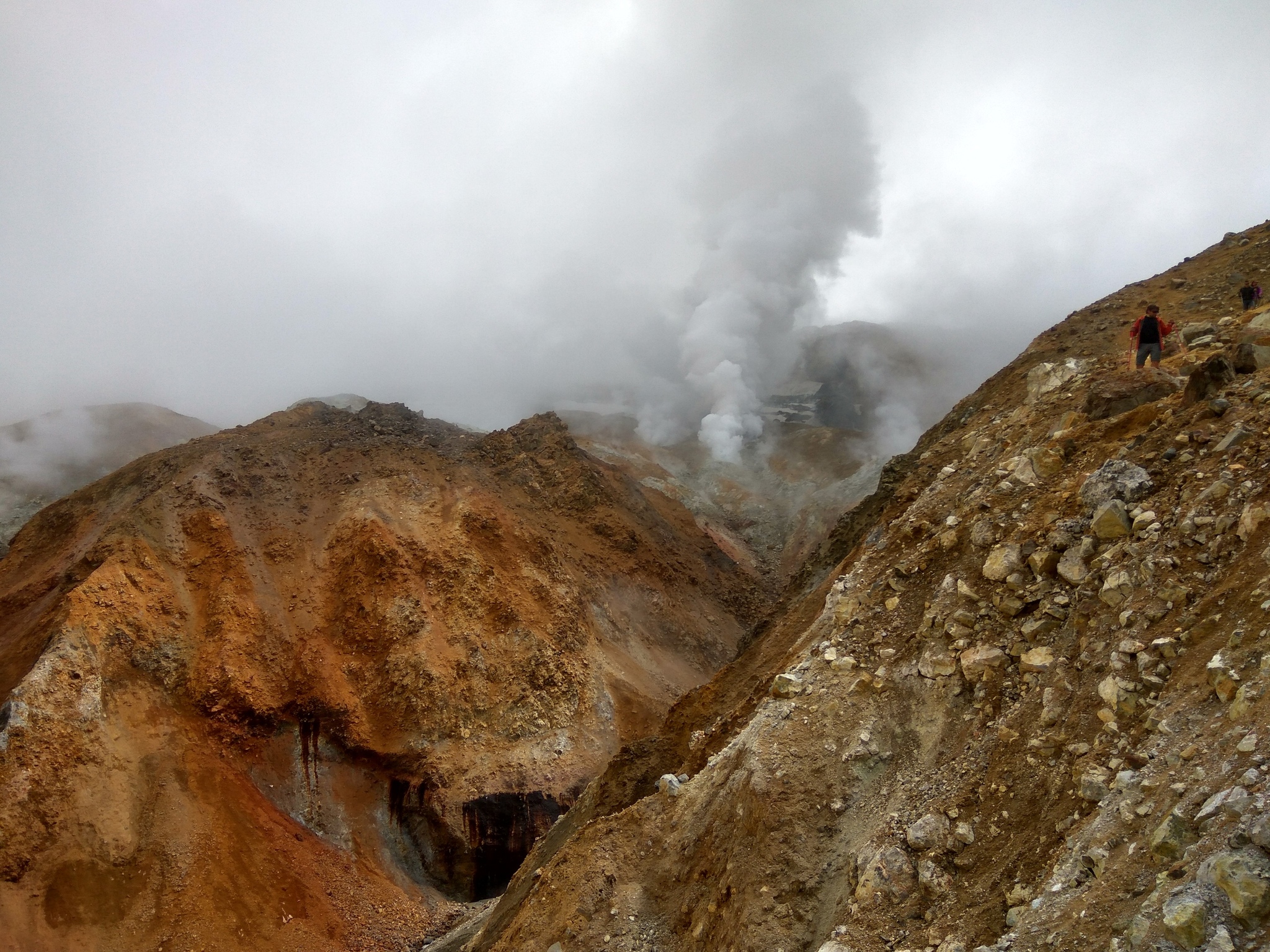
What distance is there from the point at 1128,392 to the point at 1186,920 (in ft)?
29.2

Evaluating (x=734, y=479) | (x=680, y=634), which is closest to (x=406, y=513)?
(x=680, y=634)

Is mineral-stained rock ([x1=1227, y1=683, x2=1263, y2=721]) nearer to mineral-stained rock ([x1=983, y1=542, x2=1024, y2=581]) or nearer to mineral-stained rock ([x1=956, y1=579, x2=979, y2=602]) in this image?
mineral-stained rock ([x1=983, y1=542, x2=1024, y2=581])

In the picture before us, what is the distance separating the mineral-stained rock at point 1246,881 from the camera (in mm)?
4352

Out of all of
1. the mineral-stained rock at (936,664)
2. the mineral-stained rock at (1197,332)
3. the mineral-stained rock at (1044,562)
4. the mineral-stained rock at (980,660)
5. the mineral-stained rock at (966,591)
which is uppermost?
the mineral-stained rock at (1197,332)

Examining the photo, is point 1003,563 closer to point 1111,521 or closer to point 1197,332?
point 1111,521

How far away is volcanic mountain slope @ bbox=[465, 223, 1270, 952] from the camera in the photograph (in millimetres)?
5492

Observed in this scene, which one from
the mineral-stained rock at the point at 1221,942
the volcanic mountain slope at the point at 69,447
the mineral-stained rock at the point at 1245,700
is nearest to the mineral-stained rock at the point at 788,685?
the mineral-stained rock at the point at 1245,700

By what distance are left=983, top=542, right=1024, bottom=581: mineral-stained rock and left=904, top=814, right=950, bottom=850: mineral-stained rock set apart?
10.9 ft

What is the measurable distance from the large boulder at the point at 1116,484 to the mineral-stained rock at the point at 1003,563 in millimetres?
1046

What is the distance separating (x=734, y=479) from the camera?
7381cm

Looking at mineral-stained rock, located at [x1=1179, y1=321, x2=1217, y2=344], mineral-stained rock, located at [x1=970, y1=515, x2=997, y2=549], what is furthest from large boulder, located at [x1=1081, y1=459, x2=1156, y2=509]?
mineral-stained rock, located at [x1=1179, y1=321, x2=1217, y2=344]

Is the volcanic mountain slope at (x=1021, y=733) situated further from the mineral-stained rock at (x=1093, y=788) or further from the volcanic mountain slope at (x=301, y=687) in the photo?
the volcanic mountain slope at (x=301, y=687)

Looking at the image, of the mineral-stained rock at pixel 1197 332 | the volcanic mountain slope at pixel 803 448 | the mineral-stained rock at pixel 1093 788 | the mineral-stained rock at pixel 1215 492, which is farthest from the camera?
the volcanic mountain slope at pixel 803 448

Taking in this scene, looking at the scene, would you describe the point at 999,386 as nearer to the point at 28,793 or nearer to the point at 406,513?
the point at 406,513
